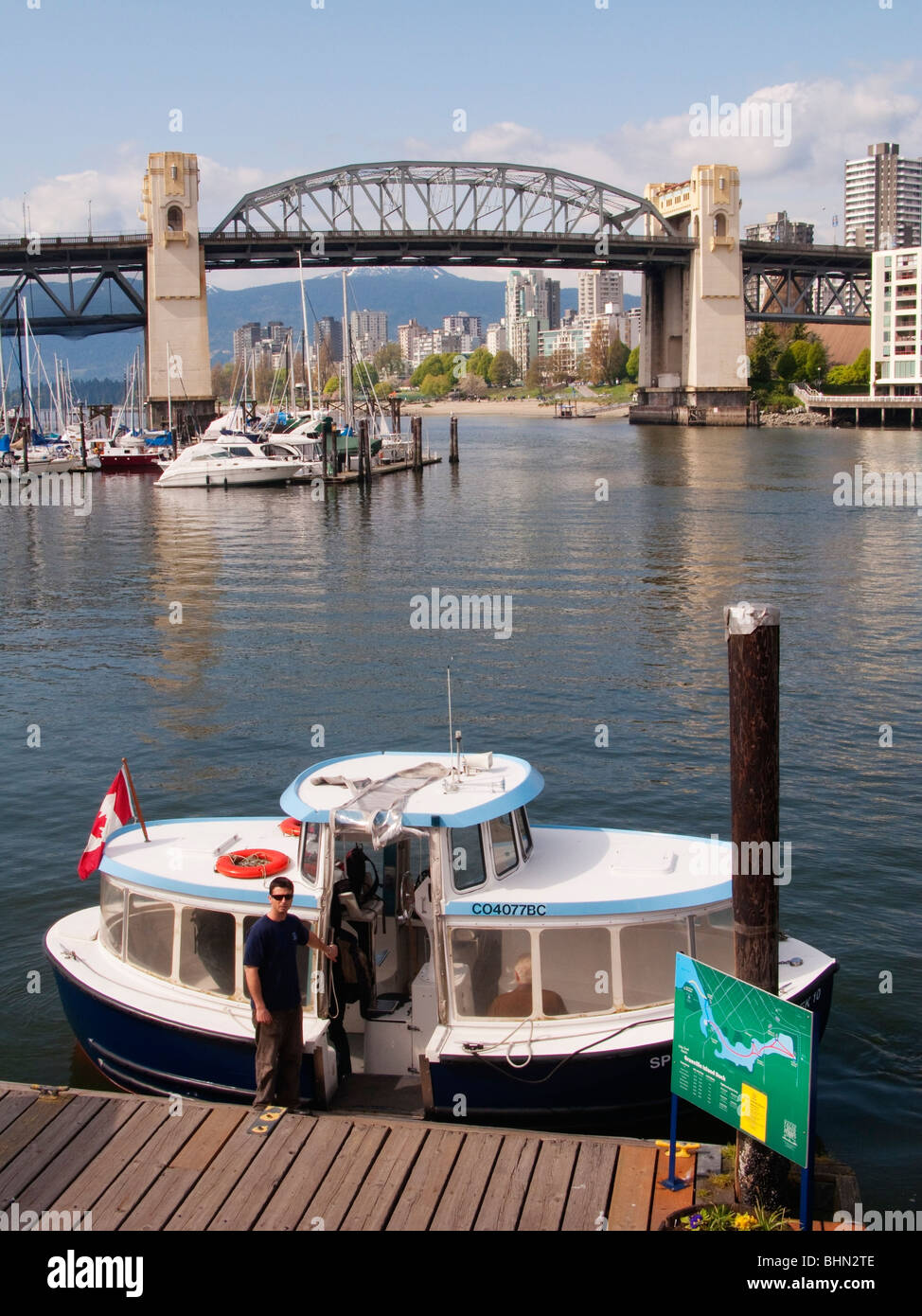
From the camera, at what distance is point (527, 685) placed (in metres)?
26.3

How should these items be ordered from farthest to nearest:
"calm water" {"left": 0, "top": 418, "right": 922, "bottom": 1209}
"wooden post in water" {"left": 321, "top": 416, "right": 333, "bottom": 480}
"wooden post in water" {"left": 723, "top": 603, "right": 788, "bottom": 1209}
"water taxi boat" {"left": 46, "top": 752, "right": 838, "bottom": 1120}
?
1. "wooden post in water" {"left": 321, "top": 416, "right": 333, "bottom": 480}
2. "calm water" {"left": 0, "top": 418, "right": 922, "bottom": 1209}
3. "water taxi boat" {"left": 46, "top": 752, "right": 838, "bottom": 1120}
4. "wooden post in water" {"left": 723, "top": 603, "right": 788, "bottom": 1209}

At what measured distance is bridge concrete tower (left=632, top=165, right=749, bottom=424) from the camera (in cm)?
12950

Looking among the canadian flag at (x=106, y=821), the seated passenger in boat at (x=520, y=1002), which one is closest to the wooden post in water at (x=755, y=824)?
the seated passenger in boat at (x=520, y=1002)

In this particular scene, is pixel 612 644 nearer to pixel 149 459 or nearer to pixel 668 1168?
pixel 668 1168

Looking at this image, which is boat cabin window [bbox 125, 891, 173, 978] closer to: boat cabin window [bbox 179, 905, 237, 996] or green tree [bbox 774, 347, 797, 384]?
boat cabin window [bbox 179, 905, 237, 996]

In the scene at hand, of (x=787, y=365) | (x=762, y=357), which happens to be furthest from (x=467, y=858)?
(x=787, y=365)

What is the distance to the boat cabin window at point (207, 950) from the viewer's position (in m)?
10.7

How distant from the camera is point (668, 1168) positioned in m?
8.39

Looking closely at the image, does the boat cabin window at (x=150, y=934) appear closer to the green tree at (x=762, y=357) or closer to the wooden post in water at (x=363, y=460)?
the wooden post in water at (x=363, y=460)

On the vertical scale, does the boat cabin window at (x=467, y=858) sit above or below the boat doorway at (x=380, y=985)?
above

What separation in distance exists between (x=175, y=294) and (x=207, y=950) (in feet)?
344

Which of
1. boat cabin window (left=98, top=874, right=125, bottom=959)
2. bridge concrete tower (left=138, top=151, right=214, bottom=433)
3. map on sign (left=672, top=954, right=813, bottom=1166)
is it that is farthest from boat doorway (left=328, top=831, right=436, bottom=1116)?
bridge concrete tower (left=138, top=151, right=214, bottom=433)

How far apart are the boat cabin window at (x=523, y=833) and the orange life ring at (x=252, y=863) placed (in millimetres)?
1914

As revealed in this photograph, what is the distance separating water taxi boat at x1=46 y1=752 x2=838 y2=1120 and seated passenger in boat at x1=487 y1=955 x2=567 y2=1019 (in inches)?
0.6
